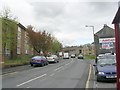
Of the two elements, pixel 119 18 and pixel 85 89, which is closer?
pixel 119 18

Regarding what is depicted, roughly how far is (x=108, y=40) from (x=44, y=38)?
1174 inches

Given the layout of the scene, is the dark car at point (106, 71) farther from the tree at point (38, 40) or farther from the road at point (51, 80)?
the tree at point (38, 40)

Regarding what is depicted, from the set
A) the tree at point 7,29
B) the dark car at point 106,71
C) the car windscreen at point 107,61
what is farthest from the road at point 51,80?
the tree at point 7,29

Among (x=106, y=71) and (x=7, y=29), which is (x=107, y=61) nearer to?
(x=106, y=71)

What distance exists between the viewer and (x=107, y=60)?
55.5 ft

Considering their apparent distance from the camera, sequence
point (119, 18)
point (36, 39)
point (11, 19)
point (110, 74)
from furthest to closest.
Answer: point (36, 39)
point (11, 19)
point (110, 74)
point (119, 18)

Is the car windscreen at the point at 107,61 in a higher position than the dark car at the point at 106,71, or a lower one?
higher

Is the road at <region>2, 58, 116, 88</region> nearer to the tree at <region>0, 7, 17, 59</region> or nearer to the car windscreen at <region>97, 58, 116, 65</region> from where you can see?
the car windscreen at <region>97, 58, 116, 65</region>

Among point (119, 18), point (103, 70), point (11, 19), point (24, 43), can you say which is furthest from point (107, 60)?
point (24, 43)

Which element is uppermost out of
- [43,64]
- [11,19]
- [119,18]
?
[11,19]

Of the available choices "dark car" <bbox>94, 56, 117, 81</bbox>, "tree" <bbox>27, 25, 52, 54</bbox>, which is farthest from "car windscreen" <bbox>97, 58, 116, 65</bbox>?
"tree" <bbox>27, 25, 52, 54</bbox>

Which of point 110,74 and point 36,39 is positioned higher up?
point 36,39

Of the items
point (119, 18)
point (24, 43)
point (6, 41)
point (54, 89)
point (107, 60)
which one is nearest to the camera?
point (119, 18)

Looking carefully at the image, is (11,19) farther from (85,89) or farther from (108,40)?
(85,89)
